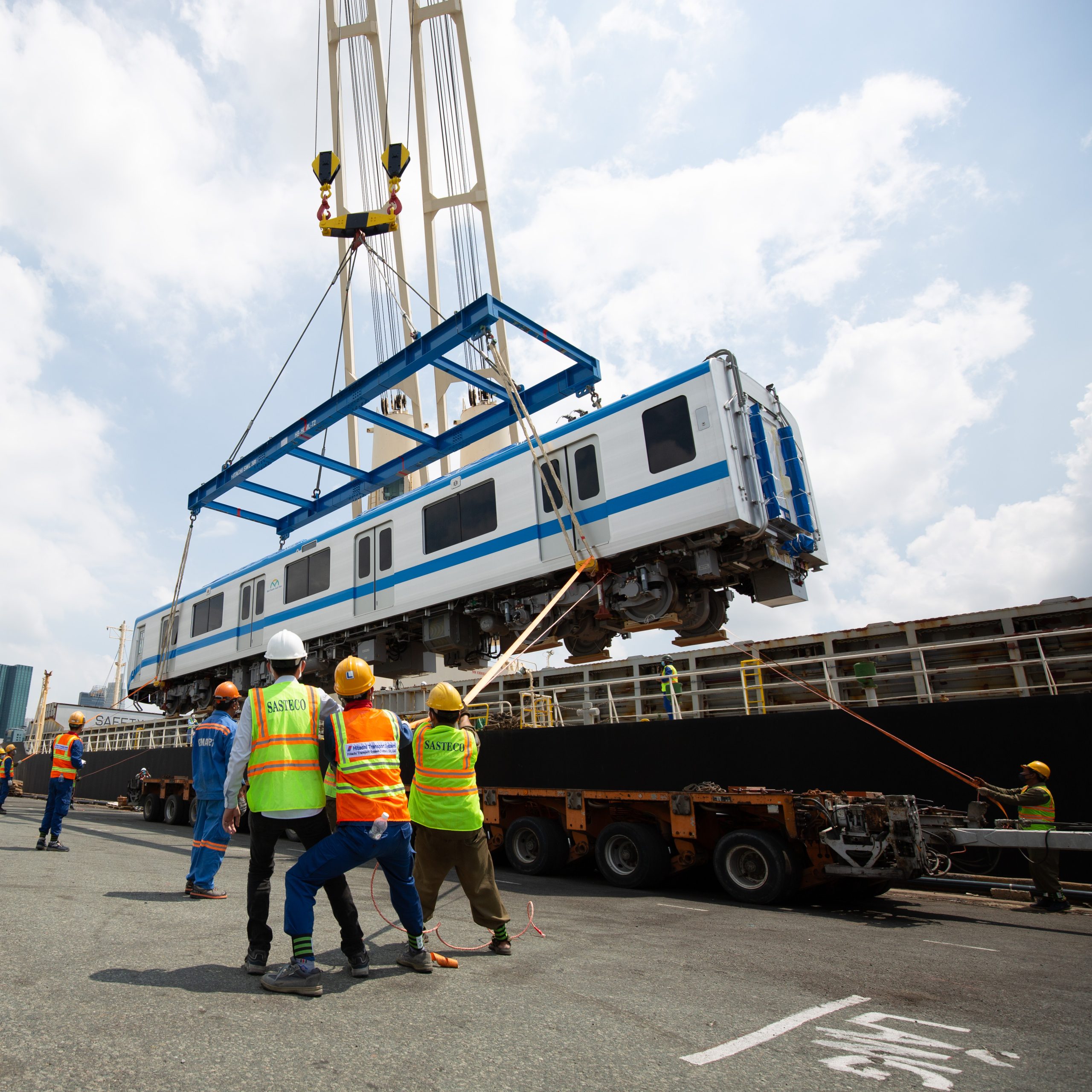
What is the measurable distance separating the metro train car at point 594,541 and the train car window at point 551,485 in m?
0.03

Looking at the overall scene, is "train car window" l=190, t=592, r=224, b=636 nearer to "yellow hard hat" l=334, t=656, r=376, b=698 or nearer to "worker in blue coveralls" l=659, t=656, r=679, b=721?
"worker in blue coveralls" l=659, t=656, r=679, b=721

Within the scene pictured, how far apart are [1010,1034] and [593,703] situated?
653 cm

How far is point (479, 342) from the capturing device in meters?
11.5

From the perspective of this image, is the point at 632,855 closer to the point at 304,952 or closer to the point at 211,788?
the point at 211,788

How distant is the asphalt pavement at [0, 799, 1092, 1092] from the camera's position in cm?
238

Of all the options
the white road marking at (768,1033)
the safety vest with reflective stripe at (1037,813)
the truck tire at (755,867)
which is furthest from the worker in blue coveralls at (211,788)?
the safety vest with reflective stripe at (1037,813)

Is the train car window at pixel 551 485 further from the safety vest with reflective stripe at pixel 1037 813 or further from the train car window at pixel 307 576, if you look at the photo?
the safety vest with reflective stripe at pixel 1037 813

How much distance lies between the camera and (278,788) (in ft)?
11.3

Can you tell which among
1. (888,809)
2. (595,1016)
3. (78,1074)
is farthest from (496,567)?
(78,1074)

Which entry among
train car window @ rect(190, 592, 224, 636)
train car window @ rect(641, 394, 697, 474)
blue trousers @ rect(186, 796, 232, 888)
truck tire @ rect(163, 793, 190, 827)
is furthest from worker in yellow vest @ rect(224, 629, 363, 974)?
train car window @ rect(190, 592, 224, 636)

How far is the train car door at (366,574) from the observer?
12.7 meters

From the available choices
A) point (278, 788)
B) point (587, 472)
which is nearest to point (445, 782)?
point (278, 788)

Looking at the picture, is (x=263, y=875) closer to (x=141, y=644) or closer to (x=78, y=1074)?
(x=78, y=1074)

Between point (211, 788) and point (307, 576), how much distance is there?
846 cm
